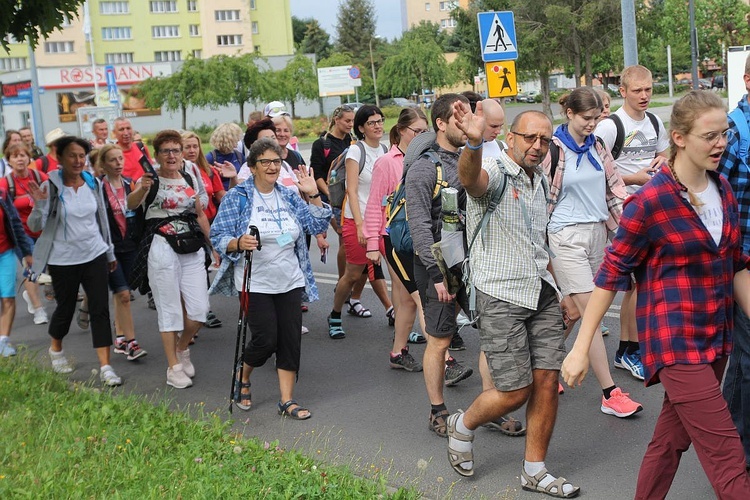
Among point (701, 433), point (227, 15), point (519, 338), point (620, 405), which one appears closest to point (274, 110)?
point (620, 405)

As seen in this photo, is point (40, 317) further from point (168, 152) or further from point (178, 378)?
point (168, 152)

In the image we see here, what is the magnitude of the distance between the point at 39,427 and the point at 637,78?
15.2 feet

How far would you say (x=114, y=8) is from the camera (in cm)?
8656

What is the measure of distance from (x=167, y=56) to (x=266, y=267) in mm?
87762

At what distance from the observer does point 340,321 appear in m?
8.51

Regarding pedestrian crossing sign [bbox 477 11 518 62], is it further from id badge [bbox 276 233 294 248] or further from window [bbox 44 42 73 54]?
window [bbox 44 42 73 54]

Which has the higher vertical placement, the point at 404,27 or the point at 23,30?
the point at 404,27

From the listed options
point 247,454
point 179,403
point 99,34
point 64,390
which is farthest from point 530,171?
point 99,34

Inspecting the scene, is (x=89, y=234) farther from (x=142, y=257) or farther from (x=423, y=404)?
(x=423, y=404)

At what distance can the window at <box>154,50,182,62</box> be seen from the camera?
8962 cm

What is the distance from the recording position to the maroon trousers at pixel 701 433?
357 centimetres


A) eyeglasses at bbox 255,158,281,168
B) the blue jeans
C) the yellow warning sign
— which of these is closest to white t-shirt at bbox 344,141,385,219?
eyeglasses at bbox 255,158,281,168

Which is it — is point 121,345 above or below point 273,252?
below

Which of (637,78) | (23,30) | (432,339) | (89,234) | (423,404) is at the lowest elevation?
(423,404)
